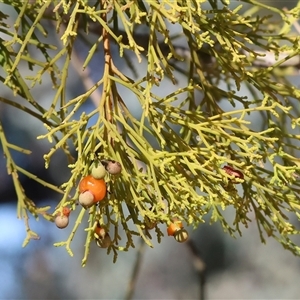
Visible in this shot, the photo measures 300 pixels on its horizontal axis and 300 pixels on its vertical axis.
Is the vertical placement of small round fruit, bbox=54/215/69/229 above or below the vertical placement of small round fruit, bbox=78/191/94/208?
below

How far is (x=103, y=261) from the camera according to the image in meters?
0.79

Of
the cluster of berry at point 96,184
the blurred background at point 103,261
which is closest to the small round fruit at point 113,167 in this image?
the cluster of berry at point 96,184

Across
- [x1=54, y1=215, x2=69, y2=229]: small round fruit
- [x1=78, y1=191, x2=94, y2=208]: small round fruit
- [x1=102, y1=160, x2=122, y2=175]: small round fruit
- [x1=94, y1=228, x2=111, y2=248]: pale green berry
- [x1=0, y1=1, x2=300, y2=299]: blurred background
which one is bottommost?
[x1=0, y1=1, x2=300, y2=299]: blurred background

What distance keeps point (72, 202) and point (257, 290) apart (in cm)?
62

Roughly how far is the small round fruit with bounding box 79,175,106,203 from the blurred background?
19.3 inches

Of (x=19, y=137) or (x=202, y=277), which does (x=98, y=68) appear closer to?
(x=19, y=137)

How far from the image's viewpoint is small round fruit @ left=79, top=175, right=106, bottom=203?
0.84ft

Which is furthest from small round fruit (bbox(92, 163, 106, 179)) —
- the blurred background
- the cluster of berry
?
the blurred background

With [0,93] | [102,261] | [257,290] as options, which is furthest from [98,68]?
[257,290]

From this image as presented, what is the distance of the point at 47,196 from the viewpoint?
78 cm

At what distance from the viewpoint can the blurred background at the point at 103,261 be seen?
0.77 meters

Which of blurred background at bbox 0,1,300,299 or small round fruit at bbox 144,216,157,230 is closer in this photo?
small round fruit at bbox 144,216,157,230

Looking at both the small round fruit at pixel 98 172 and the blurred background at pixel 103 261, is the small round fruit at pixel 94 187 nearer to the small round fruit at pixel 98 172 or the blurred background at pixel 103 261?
the small round fruit at pixel 98 172

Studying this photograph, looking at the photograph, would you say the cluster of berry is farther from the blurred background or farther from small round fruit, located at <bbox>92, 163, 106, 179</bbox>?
the blurred background
